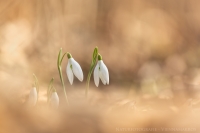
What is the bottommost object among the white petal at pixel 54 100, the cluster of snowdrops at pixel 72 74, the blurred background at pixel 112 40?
the white petal at pixel 54 100

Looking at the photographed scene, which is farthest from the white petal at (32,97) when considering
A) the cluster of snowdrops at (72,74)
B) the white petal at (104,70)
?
the white petal at (104,70)

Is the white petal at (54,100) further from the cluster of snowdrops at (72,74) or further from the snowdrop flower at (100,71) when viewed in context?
the snowdrop flower at (100,71)

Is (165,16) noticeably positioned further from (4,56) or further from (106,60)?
(4,56)

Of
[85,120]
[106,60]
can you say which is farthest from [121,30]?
[85,120]

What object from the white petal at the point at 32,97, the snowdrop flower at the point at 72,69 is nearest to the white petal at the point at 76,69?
the snowdrop flower at the point at 72,69

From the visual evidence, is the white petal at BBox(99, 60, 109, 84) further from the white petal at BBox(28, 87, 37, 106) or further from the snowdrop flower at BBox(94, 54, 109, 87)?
the white petal at BBox(28, 87, 37, 106)

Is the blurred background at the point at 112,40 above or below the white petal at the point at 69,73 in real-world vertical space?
above

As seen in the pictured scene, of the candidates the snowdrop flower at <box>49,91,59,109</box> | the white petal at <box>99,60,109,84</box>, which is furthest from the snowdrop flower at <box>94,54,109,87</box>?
the snowdrop flower at <box>49,91,59,109</box>
